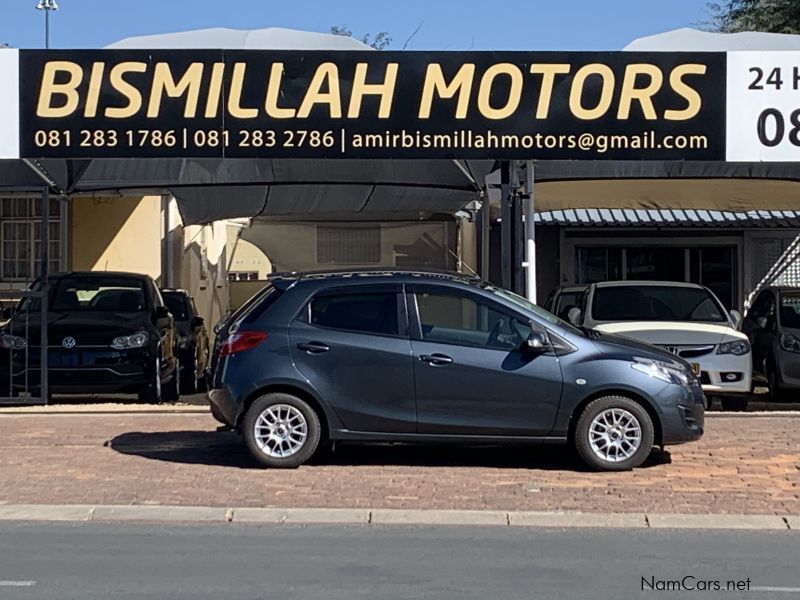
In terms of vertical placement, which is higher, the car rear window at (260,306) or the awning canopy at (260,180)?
the awning canopy at (260,180)

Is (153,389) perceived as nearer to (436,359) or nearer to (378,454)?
(378,454)

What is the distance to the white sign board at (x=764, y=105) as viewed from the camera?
41.5 ft

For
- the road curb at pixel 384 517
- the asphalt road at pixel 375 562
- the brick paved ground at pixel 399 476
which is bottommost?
the asphalt road at pixel 375 562

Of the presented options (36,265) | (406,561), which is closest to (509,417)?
(406,561)

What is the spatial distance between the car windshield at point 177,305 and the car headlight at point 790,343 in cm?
924

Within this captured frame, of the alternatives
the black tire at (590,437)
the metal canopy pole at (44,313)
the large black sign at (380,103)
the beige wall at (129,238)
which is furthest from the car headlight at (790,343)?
the beige wall at (129,238)

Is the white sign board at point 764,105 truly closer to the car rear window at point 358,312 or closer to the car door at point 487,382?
the car door at point 487,382

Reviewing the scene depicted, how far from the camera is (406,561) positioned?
24.0ft

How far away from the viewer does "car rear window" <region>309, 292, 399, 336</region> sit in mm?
10055

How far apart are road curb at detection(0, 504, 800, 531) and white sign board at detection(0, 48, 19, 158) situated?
537 centimetres

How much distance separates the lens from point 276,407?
998cm

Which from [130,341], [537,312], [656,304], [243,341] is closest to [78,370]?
[130,341]

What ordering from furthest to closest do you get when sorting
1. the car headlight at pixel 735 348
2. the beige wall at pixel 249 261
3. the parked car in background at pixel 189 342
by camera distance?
the beige wall at pixel 249 261, the parked car in background at pixel 189 342, the car headlight at pixel 735 348

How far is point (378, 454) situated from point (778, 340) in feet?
21.5
